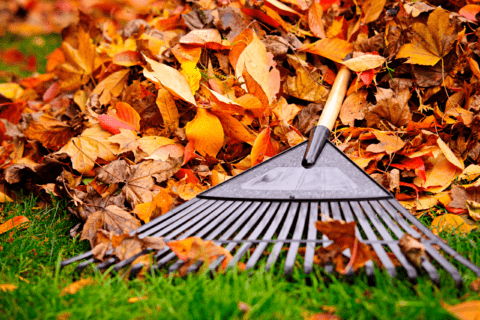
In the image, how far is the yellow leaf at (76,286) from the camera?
0.89 metres

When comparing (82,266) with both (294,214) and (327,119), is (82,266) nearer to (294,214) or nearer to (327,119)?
(294,214)

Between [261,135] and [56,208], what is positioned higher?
[261,135]

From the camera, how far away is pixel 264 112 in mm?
1412

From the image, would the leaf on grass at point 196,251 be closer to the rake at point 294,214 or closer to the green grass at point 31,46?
the rake at point 294,214

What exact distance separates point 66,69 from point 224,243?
4.55 feet

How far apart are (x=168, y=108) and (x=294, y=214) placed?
684mm

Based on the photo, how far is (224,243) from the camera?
0.99 meters

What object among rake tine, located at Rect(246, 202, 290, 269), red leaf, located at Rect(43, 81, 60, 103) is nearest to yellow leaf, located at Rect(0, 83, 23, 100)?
red leaf, located at Rect(43, 81, 60, 103)

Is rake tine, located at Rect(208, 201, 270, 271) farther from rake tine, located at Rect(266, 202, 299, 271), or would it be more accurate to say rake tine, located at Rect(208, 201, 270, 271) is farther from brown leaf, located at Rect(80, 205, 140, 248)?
brown leaf, located at Rect(80, 205, 140, 248)

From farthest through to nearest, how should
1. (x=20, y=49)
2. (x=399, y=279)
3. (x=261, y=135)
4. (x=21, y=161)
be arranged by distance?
(x=20, y=49) < (x=21, y=161) < (x=261, y=135) < (x=399, y=279)

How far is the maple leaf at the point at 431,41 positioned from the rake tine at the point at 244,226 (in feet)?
2.87

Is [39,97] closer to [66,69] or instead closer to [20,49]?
[66,69]

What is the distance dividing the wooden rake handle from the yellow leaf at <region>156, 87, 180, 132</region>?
1.78 ft

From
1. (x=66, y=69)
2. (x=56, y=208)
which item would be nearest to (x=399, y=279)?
(x=56, y=208)
